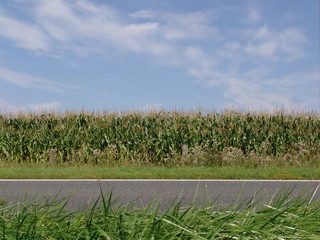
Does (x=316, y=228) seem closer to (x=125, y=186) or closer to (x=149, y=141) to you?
(x=125, y=186)

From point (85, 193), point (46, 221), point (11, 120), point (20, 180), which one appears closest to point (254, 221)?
point (46, 221)

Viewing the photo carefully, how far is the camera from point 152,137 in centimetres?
1627

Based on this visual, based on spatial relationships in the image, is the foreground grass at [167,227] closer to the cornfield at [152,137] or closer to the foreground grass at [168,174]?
the foreground grass at [168,174]

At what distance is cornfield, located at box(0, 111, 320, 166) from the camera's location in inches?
619

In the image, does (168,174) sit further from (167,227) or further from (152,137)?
(167,227)

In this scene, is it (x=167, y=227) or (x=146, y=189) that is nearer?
(x=167, y=227)

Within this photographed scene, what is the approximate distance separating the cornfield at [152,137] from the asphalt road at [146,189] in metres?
4.77

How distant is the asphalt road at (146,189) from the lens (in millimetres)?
8086

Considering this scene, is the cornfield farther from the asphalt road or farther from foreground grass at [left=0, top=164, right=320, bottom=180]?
the asphalt road

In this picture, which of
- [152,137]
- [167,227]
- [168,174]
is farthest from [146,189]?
[152,137]

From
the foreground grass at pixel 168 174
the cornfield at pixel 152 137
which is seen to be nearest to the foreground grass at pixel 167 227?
the foreground grass at pixel 168 174

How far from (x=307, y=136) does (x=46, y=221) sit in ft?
54.2

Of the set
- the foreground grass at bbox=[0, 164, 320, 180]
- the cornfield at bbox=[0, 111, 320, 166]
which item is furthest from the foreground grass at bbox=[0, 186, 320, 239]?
the cornfield at bbox=[0, 111, 320, 166]

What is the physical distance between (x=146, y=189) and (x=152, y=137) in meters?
7.39
